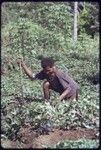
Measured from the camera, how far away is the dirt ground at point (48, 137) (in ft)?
17.0

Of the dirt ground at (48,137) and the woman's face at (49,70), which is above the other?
the woman's face at (49,70)

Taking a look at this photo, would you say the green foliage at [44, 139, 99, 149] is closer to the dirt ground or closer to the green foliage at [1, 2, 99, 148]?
the green foliage at [1, 2, 99, 148]

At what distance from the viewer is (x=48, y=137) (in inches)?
211

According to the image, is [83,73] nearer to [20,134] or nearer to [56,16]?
[20,134]

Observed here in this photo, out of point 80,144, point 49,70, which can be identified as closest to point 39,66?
point 49,70

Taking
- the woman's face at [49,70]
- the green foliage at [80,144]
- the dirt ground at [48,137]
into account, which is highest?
the woman's face at [49,70]

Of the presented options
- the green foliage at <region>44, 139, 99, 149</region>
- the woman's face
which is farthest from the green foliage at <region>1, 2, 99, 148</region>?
the woman's face

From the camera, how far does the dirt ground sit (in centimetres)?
518

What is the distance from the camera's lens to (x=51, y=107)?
5984 millimetres

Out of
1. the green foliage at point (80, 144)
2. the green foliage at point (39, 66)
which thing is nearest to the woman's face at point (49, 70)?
the green foliage at point (39, 66)

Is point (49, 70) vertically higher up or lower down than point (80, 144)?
higher up

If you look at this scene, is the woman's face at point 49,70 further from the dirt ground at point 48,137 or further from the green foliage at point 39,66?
the dirt ground at point 48,137

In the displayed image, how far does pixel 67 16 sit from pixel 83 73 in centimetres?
709

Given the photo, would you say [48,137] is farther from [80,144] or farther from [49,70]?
[49,70]
